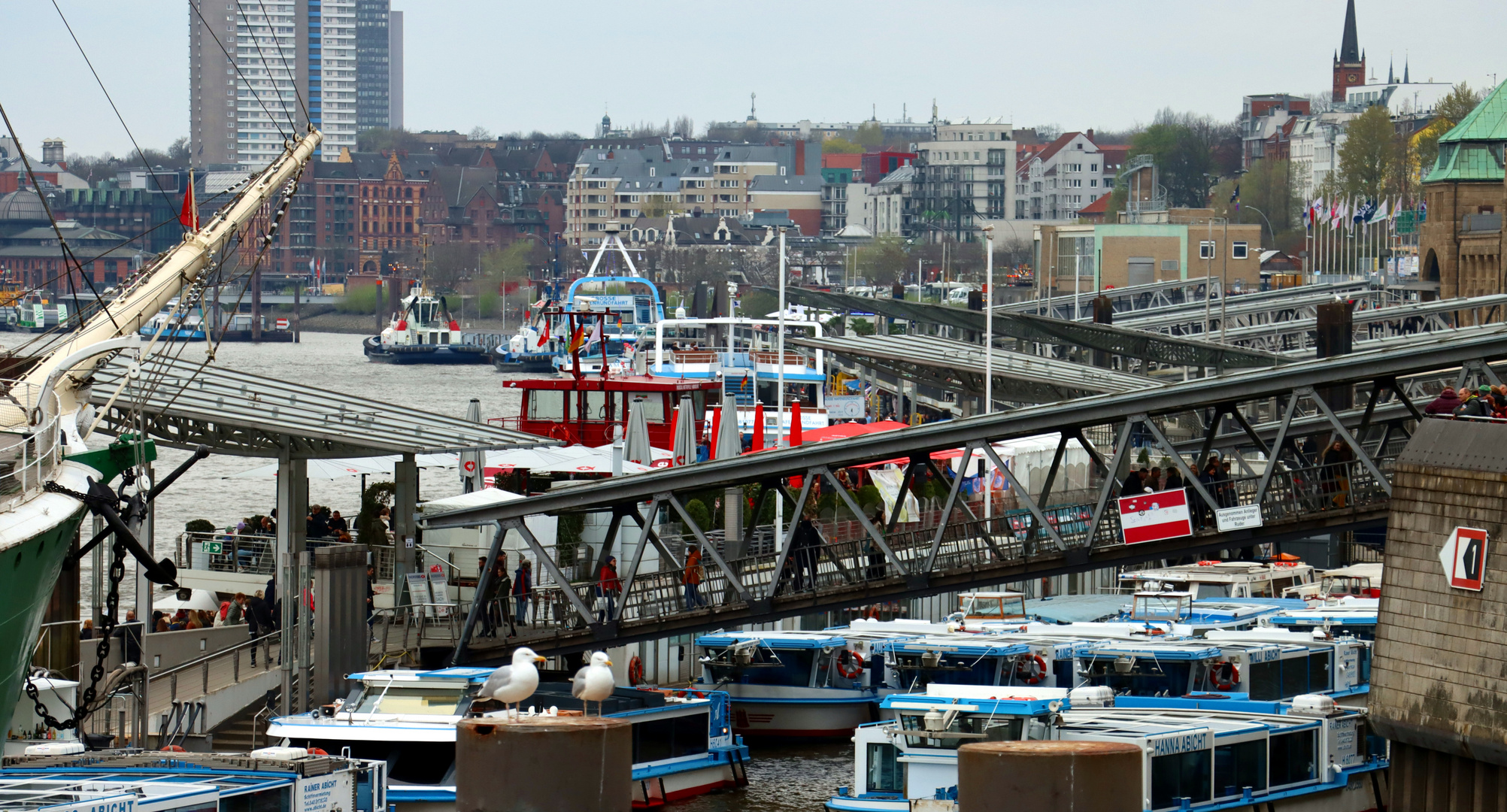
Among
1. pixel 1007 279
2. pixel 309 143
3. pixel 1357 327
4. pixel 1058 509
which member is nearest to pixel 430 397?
pixel 1357 327

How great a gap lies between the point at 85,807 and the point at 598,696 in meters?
6.06

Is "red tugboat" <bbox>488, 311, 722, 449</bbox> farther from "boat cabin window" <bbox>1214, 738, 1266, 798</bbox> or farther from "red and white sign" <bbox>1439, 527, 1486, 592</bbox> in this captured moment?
"red and white sign" <bbox>1439, 527, 1486, 592</bbox>

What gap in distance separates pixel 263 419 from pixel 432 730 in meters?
7.18

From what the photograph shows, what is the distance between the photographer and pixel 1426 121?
192625 millimetres

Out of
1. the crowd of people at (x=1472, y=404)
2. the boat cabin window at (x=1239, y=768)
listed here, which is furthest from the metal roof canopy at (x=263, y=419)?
the crowd of people at (x=1472, y=404)

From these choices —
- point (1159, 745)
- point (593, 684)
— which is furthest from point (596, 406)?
point (593, 684)

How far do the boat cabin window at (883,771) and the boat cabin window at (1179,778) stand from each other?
283 centimetres

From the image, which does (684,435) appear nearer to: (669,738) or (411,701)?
(669,738)

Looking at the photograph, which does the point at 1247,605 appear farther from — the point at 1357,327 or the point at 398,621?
the point at 1357,327

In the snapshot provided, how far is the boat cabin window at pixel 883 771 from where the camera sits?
2488 cm

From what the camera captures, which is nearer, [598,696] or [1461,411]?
[598,696]

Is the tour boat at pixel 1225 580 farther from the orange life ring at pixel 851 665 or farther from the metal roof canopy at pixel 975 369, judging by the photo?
the metal roof canopy at pixel 975 369

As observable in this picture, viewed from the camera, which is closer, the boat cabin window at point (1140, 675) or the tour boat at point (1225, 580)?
the boat cabin window at point (1140, 675)

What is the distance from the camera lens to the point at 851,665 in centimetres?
3312
